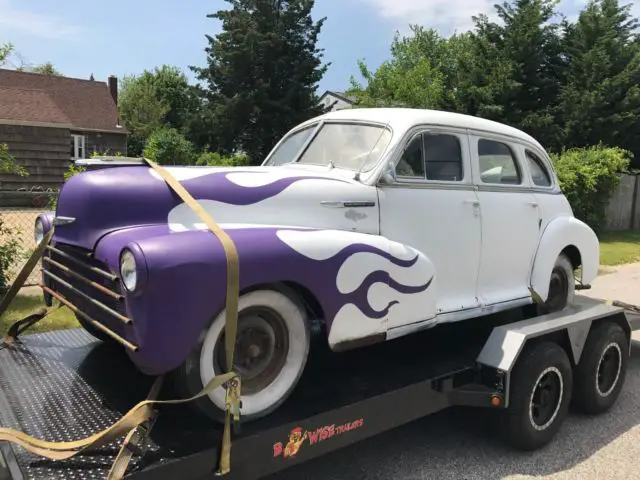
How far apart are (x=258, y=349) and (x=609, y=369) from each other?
3.31m

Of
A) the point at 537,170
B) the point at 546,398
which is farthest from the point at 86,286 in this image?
the point at 537,170

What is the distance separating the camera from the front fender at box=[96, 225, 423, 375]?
251 cm

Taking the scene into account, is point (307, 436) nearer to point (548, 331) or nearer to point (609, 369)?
point (548, 331)

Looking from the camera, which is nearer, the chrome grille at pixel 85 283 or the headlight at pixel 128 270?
the headlight at pixel 128 270

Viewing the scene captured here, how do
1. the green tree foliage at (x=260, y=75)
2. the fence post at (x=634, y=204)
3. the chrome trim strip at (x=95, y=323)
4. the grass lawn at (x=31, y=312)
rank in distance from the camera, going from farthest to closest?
the green tree foliage at (x=260, y=75) → the fence post at (x=634, y=204) → the grass lawn at (x=31, y=312) → the chrome trim strip at (x=95, y=323)

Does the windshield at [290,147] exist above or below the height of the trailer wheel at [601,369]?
above

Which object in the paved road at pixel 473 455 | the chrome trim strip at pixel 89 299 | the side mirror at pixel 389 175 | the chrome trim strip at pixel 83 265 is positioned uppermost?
the side mirror at pixel 389 175

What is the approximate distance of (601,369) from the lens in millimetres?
4793

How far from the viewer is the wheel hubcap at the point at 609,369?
477 centimetres

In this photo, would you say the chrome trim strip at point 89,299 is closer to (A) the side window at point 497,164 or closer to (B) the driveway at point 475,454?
(B) the driveway at point 475,454

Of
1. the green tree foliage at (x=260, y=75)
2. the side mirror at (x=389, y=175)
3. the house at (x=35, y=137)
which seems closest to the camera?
the side mirror at (x=389, y=175)

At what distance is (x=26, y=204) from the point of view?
1834 centimetres

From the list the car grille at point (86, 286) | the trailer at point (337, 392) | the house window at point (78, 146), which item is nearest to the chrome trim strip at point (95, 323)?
the car grille at point (86, 286)

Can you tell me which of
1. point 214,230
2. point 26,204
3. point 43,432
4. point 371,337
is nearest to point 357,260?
point 371,337
